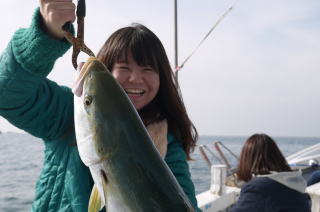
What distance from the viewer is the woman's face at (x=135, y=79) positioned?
217cm

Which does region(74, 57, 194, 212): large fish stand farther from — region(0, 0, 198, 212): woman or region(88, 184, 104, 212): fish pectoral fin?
region(0, 0, 198, 212): woman

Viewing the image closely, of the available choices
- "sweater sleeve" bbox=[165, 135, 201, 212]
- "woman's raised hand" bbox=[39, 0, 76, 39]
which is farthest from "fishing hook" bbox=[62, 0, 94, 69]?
"sweater sleeve" bbox=[165, 135, 201, 212]

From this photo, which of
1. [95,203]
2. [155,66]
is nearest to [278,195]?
[155,66]

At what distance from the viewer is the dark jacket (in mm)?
3927

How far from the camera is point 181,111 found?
248 centimetres

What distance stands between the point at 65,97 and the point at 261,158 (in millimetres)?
3018

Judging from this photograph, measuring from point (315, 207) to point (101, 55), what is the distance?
3.88 m

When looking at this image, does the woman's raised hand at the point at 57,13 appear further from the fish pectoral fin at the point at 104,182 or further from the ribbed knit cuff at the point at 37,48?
the fish pectoral fin at the point at 104,182

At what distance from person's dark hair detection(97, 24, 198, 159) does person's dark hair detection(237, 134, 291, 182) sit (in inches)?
80.7

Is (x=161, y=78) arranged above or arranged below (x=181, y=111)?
above

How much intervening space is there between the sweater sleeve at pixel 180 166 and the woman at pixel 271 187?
1959mm

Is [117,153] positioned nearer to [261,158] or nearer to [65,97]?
[65,97]

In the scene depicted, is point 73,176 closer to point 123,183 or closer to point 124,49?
point 123,183

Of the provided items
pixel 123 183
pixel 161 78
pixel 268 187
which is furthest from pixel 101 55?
pixel 268 187
